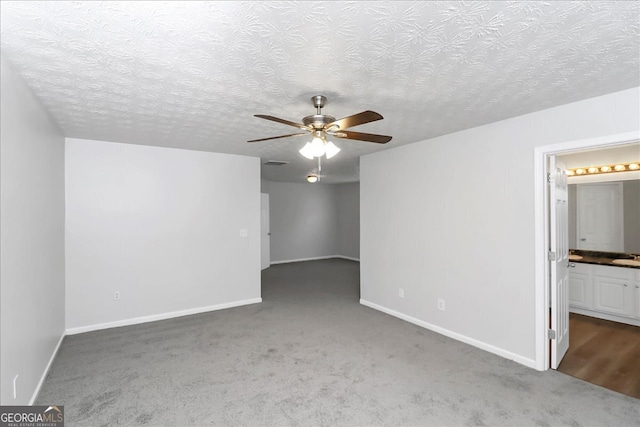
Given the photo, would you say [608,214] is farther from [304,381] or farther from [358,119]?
Answer: [304,381]

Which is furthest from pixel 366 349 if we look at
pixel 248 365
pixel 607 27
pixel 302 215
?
pixel 302 215

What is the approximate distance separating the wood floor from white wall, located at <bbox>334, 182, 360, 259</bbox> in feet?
19.1

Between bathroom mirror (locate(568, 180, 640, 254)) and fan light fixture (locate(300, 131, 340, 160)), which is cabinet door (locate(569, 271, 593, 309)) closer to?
bathroom mirror (locate(568, 180, 640, 254))

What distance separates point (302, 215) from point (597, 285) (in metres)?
6.85

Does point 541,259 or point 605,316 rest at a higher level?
point 541,259

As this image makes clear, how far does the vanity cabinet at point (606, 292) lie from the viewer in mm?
4000

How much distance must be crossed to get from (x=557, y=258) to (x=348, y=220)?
6.95m

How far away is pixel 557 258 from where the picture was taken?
3037mm

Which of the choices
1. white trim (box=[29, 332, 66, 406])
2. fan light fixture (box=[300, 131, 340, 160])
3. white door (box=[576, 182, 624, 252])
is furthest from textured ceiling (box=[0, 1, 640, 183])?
white door (box=[576, 182, 624, 252])

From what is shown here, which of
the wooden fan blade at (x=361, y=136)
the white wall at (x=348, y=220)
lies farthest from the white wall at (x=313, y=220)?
the wooden fan blade at (x=361, y=136)

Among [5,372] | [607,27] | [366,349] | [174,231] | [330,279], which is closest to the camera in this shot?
[607,27]

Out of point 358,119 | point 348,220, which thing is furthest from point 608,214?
point 348,220

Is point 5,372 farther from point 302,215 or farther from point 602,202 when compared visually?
point 302,215

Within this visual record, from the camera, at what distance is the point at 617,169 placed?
442 centimetres
